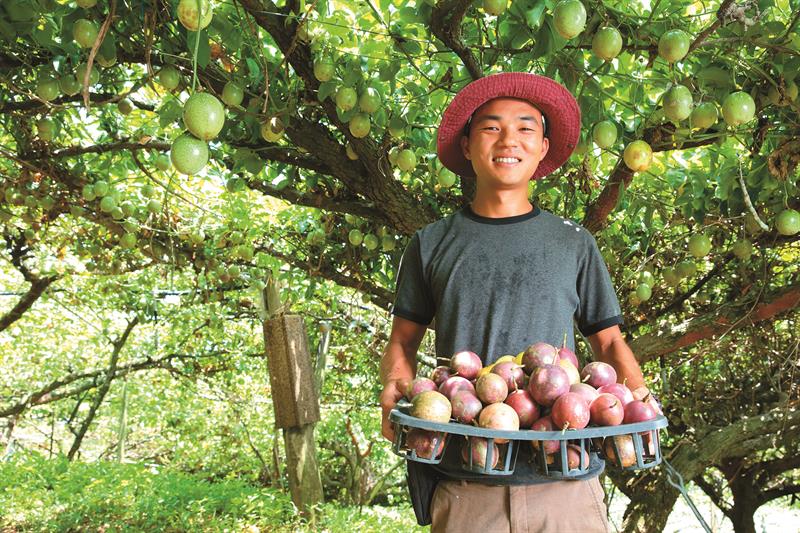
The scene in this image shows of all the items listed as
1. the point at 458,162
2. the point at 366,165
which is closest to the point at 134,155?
the point at 366,165

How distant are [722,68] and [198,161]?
1.68 metres

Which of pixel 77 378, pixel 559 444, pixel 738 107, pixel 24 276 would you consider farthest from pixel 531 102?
pixel 77 378

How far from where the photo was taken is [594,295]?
209 cm

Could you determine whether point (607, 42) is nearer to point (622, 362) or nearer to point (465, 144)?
point (465, 144)

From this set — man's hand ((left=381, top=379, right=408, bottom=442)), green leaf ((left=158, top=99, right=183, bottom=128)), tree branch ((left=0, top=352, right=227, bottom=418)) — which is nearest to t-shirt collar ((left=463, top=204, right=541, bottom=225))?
man's hand ((left=381, top=379, right=408, bottom=442))

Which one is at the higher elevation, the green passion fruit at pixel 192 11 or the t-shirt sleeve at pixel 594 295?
the green passion fruit at pixel 192 11

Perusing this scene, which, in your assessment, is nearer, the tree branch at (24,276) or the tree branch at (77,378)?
the tree branch at (24,276)

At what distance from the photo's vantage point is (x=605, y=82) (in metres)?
2.81

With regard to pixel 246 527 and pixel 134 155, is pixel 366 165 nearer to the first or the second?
pixel 134 155

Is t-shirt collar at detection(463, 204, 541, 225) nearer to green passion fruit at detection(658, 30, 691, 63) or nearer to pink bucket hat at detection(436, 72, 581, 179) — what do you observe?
pink bucket hat at detection(436, 72, 581, 179)

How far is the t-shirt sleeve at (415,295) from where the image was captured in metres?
2.18

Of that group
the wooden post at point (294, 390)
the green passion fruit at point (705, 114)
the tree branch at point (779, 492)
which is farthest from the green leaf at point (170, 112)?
the tree branch at point (779, 492)

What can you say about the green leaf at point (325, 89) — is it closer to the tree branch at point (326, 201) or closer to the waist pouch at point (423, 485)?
the tree branch at point (326, 201)

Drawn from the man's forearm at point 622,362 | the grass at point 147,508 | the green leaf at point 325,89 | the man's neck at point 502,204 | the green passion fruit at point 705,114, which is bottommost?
the grass at point 147,508
